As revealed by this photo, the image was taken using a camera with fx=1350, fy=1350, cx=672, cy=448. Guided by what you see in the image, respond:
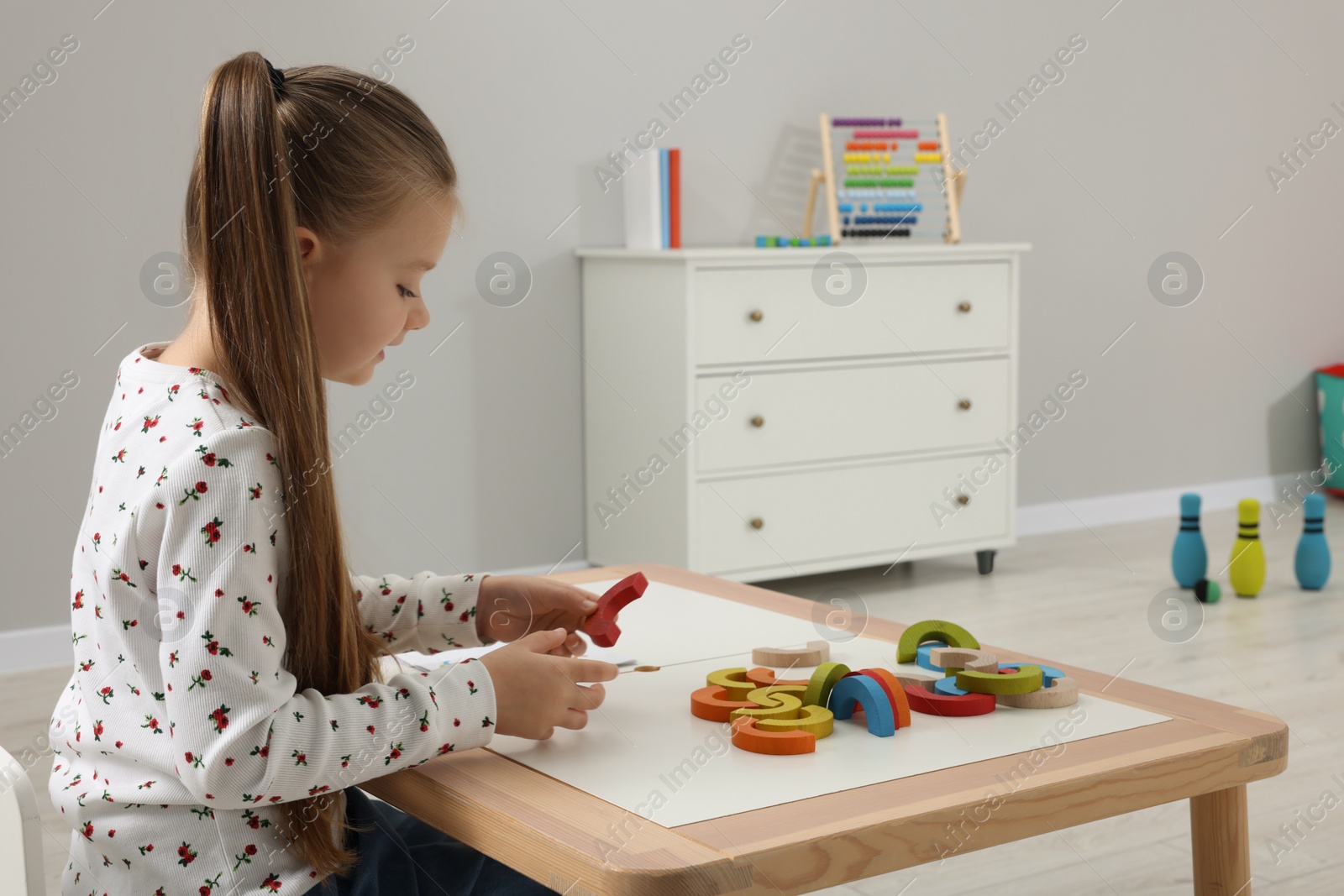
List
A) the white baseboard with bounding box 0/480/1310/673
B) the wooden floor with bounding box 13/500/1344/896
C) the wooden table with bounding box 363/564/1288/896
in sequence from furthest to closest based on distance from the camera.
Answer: the white baseboard with bounding box 0/480/1310/673 < the wooden floor with bounding box 13/500/1344/896 < the wooden table with bounding box 363/564/1288/896

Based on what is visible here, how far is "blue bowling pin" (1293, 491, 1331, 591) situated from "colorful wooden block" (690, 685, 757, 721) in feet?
9.44

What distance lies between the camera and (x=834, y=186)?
3.69 metres

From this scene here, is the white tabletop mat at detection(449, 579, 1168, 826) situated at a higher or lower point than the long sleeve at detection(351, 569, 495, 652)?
lower

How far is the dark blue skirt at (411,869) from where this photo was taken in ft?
3.00

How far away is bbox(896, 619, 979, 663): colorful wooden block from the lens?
1.11 m

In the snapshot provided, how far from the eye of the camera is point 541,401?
11.5 ft

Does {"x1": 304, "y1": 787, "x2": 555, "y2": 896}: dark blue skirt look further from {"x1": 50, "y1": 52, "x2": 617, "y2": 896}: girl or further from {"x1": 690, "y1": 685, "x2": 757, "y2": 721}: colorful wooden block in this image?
{"x1": 690, "y1": 685, "x2": 757, "y2": 721}: colorful wooden block

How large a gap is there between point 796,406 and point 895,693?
2.43 meters

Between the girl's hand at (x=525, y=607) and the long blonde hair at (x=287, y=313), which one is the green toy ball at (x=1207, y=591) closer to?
the girl's hand at (x=525, y=607)

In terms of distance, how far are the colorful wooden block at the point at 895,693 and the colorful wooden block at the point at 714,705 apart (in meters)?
0.09

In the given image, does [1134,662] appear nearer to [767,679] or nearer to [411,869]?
[767,679]

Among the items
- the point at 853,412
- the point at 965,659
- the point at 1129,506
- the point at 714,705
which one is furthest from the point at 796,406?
the point at 714,705

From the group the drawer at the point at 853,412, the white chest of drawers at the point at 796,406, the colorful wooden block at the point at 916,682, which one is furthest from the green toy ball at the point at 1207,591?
the colorful wooden block at the point at 916,682

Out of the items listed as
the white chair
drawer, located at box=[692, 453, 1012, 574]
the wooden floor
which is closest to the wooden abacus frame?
drawer, located at box=[692, 453, 1012, 574]
